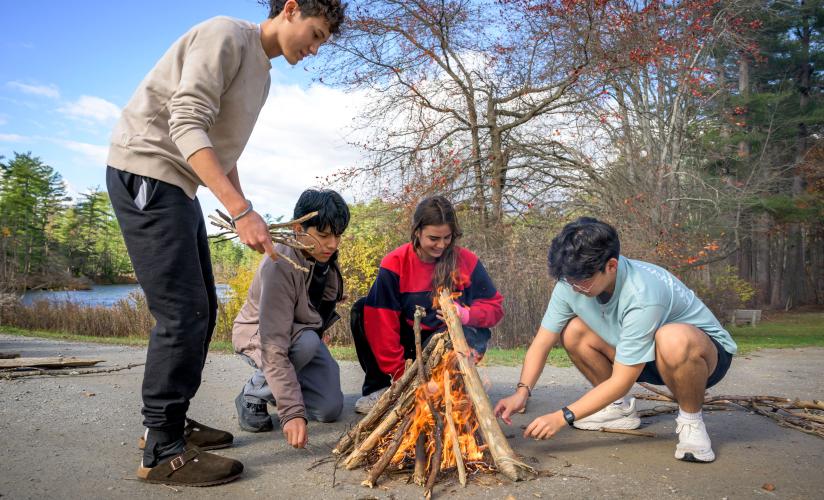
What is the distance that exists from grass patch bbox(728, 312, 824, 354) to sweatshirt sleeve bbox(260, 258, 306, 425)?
7436 mm

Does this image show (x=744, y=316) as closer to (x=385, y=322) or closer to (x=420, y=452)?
(x=385, y=322)

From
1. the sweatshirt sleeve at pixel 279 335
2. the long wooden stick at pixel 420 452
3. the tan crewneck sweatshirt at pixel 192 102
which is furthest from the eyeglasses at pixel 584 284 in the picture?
the tan crewneck sweatshirt at pixel 192 102

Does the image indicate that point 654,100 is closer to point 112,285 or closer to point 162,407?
point 162,407

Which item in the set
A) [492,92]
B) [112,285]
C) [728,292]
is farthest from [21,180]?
[728,292]

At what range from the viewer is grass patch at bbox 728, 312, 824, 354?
11.5 m

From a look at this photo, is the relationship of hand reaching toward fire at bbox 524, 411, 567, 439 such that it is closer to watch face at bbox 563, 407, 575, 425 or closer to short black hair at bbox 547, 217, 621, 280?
watch face at bbox 563, 407, 575, 425

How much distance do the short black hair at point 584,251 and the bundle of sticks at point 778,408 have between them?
1435 millimetres

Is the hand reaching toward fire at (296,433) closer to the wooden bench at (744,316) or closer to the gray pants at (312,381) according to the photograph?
the gray pants at (312,381)

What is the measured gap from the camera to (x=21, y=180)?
3731 cm

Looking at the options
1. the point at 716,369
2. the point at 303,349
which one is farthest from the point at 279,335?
the point at 716,369

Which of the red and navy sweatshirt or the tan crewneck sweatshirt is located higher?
the tan crewneck sweatshirt

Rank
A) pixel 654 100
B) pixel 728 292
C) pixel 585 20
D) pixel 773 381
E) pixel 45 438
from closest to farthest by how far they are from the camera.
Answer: pixel 45 438 → pixel 773 381 → pixel 585 20 → pixel 654 100 → pixel 728 292

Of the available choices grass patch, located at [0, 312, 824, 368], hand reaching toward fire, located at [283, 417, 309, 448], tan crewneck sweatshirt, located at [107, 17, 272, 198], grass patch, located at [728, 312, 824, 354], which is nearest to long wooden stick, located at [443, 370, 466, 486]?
hand reaching toward fire, located at [283, 417, 309, 448]

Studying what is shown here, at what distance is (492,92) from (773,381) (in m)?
8.20
